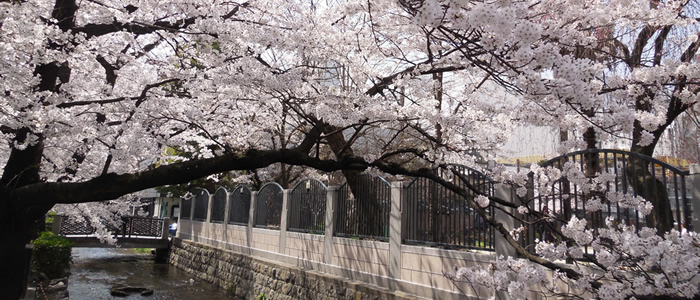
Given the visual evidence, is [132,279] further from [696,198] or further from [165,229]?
[696,198]

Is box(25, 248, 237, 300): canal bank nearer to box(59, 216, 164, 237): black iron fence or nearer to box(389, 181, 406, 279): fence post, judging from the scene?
box(59, 216, 164, 237): black iron fence

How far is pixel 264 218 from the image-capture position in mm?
13195

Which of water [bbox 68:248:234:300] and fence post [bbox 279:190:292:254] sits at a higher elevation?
fence post [bbox 279:190:292:254]

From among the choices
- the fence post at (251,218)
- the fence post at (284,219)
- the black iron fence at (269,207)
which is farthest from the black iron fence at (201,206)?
the fence post at (284,219)

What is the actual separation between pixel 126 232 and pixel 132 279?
503 centimetres

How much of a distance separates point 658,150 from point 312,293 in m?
8.72

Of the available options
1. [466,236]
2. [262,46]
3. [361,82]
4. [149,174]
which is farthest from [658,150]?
[149,174]

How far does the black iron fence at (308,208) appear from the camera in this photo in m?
10.5

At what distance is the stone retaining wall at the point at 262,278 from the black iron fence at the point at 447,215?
105 cm

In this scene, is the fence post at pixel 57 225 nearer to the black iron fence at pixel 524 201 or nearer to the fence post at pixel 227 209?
the fence post at pixel 227 209

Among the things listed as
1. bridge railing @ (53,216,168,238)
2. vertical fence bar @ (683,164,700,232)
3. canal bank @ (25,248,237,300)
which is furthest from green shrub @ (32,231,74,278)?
vertical fence bar @ (683,164,700,232)

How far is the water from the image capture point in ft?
42.1

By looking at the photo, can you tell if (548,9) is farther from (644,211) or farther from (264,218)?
(264,218)

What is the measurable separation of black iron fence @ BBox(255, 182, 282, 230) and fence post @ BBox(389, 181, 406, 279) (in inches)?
190
